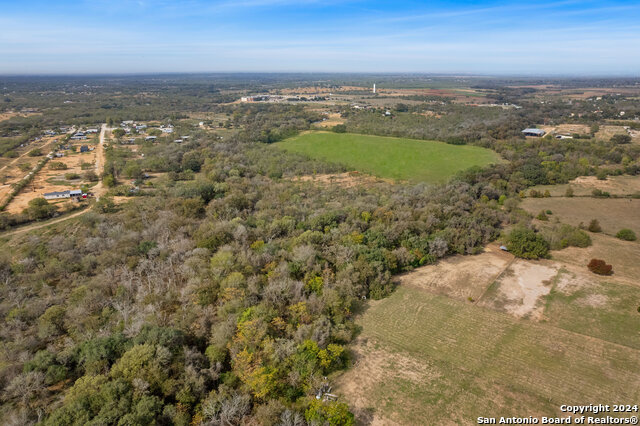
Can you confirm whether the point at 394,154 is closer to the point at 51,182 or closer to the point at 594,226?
the point at 594,226

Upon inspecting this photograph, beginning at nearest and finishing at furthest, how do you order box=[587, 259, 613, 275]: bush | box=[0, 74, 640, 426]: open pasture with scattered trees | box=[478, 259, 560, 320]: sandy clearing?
box=[0, 74, 640, 426]: open pasture with scattered trees, box=[478, 259, 560, 320]: sandy clearing, box=[587, 259, 613, 275]: bush

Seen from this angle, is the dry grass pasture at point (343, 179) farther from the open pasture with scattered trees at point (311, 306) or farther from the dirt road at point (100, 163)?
the dirt road at point (100, 163)

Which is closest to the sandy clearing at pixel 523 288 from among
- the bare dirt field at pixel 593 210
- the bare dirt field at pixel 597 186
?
the bare dirt field at pixel 593 210

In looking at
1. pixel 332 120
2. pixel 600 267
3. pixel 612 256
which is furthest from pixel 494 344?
pixel 332 120

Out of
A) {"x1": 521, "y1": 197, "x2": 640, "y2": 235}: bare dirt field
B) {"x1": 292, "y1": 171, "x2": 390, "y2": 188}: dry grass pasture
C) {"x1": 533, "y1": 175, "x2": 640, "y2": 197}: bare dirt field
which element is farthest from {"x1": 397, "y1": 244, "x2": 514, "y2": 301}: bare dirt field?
{"x1": 533, "y1": 175, "x2": 640, "y2": 197}: bare dirt field

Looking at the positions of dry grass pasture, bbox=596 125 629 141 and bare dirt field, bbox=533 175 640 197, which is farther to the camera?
dry grass pasture, bbox=596 125 629 141

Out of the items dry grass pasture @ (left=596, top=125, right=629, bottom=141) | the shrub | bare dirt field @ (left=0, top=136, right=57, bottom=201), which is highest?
dry grass pasture @ (left=596, top=125, right=629, bottom=141)

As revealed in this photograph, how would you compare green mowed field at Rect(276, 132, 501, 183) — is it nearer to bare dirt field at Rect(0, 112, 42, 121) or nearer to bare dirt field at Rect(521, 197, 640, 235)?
bare dirt field at Rect(521, 197, 640, 235)
